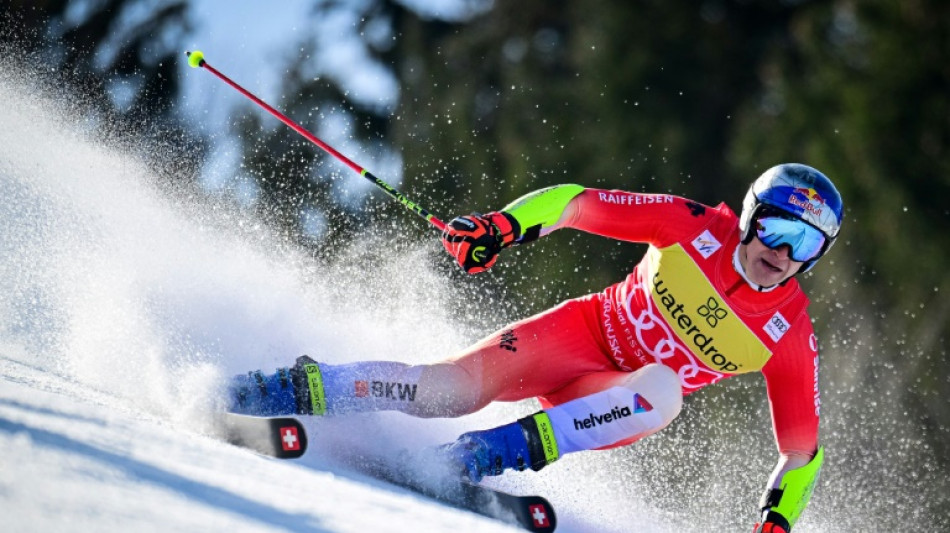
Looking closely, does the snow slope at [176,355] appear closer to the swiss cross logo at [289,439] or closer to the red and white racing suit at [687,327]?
the swiss cross logo at [289,439]

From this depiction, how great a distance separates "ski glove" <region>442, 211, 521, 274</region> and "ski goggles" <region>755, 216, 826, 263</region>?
31.0 inches

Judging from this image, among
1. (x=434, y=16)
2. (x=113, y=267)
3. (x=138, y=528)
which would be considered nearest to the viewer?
(x=138, y=528)

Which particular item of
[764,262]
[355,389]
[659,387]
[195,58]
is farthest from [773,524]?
[195,58]

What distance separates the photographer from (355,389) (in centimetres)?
350

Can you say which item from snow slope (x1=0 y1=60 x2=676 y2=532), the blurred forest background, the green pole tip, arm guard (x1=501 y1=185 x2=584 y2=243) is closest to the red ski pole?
the green pole tip

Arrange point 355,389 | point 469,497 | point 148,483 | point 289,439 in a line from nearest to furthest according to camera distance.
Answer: point 148,483 < point 289,439 < point 469,497 < point 355,389

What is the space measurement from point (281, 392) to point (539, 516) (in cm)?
80

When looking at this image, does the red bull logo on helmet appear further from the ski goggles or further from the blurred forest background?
the blurred forest background

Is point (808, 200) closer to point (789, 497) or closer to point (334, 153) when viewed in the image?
point (789, 497)

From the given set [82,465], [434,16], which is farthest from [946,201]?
[82,465]

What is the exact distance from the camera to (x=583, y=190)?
12.2 ft

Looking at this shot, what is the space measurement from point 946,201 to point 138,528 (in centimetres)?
1213

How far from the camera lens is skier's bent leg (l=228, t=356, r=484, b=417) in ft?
11.3

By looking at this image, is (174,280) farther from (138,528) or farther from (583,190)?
(138,528)
